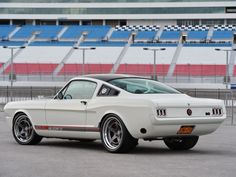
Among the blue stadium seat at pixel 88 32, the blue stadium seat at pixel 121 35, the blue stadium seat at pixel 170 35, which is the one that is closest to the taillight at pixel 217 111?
the blue stadium seat at pixel 170 35

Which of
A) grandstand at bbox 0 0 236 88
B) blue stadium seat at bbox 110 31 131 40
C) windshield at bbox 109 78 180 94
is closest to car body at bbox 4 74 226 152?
windshield at bbox 109 78 180 94

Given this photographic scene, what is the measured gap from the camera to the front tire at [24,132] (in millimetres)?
12711

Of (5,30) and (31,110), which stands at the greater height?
(5,30)

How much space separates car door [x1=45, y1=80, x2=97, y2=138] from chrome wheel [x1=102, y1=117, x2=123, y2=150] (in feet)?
2.03

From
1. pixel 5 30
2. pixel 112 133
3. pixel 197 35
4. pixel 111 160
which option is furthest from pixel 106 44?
pixel 111 160

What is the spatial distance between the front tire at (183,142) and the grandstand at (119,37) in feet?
158

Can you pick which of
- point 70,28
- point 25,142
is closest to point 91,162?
point 25,142

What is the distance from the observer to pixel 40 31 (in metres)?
85.9

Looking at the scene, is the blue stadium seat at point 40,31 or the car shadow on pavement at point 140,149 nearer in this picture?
the car shadow on pavement at point 140,149

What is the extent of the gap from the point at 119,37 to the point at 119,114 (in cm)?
7045

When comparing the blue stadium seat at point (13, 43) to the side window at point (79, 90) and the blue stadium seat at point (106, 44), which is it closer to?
the blue stadium seat at point (106, 44)

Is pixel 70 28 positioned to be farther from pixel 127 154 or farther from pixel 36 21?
pixel 127 154

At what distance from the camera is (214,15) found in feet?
285

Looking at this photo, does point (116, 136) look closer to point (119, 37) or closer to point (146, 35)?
point (119, 37)
